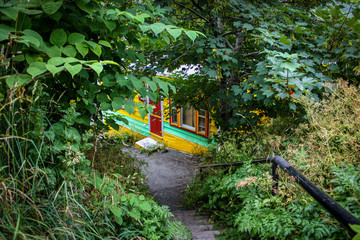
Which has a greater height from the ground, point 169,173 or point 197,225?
point 197,225

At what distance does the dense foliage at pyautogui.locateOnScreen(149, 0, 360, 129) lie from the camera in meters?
2.66

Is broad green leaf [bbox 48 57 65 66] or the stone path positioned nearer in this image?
broad green leaf [bbox 48 57 65 66]

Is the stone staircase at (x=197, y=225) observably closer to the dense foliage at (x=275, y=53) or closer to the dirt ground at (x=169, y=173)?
the dirt ground at (x=169, y=173)

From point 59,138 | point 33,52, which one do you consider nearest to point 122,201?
point 59,138

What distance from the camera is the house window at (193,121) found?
895cm

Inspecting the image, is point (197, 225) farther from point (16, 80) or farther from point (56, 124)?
point (16, 80)

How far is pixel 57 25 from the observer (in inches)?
76.5

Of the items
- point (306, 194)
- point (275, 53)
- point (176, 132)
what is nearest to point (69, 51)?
point (275, 53)

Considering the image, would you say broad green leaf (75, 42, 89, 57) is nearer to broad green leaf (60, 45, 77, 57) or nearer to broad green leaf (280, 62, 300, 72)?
broad green leaf (60, 45, 77, 57)

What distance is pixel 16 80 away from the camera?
58.0 inches

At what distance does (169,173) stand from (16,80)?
7.33 meters

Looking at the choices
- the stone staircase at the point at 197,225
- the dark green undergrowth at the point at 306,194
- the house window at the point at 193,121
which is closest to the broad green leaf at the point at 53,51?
the dark green undergrowth at the point at 306,194

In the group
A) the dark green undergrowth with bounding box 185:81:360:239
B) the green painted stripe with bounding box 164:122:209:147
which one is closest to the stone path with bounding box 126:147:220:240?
the dark green undergrowth with bounding box 185:81:360:239

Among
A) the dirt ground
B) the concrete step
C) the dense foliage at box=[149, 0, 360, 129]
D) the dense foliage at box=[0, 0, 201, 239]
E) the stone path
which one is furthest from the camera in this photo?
the concrete step
